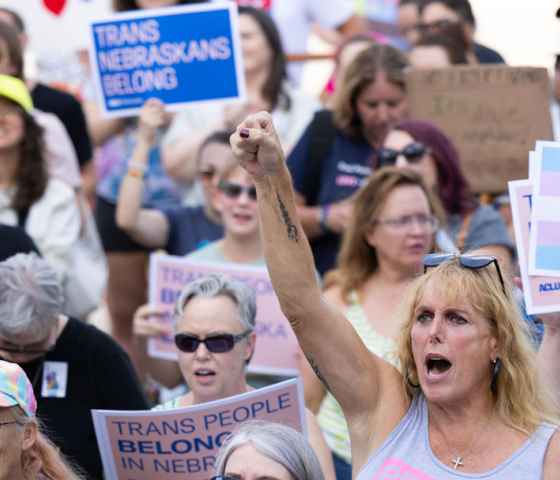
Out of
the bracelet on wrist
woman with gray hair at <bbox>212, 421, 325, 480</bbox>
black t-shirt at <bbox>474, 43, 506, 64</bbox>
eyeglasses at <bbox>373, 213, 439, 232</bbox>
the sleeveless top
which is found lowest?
the sleeveless top

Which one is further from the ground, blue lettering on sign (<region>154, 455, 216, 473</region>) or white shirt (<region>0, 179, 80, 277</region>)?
white shirt (<region>0, 179, 80, 277</region>)

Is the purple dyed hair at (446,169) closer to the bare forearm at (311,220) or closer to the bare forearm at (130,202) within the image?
the bare forearm at (311,220)

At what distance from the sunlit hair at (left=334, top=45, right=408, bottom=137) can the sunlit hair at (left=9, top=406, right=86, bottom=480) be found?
3.28m

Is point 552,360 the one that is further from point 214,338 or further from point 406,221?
point 406,221

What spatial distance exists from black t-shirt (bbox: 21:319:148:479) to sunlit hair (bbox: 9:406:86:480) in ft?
2.92

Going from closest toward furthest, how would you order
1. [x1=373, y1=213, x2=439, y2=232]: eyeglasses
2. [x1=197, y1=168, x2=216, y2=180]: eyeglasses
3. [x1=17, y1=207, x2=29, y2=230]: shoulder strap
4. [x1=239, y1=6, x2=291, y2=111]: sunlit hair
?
[x1=373, y1=213, x2=439, y2=232]: eyeglasses → [x1=17, y1=207, x2=29, y2=230]: shoulder strap → [x1=197, y1=168, x2=216, y2=180]: eyeglasses → [x1=239, y1=6, x2=291, y2=111]: sunlit hair

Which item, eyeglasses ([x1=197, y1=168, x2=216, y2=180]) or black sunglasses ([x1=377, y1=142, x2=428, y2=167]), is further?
eyeglasses ([x1=197, y1=168, x2=216, y2=180])

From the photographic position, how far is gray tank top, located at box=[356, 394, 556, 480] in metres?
4.22

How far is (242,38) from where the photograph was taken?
26.2 ft

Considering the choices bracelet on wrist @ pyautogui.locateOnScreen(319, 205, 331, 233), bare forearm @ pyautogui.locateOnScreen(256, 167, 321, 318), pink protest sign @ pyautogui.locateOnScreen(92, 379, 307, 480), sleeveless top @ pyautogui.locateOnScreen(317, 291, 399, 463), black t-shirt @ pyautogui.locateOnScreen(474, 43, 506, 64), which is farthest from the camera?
black t-shirt @ pyautogui.locateOnScreen(474, 43, 506, 64)

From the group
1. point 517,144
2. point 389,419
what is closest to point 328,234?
point 517,144

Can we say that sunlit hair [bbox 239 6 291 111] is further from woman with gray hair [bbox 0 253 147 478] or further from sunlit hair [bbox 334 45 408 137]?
woman with gray hair [bbox 0 253 147 478]

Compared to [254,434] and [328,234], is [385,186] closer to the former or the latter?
[328,234]

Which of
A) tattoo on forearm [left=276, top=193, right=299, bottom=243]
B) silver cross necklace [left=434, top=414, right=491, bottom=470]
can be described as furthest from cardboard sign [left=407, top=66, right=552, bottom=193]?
silver cross necklace [left=434, top=414, right=491, bottom=470]
